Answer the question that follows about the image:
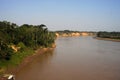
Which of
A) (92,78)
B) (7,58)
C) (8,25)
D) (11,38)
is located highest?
(8,25)

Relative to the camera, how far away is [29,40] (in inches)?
1034

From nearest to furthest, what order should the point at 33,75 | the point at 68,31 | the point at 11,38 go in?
the point at 33,75 < the point at 11,38 < the point at 68,31

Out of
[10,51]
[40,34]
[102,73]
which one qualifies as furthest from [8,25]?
[102,73]

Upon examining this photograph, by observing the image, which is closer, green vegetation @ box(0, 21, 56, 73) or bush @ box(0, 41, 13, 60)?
bush @ box(0, 41, 13, 60)

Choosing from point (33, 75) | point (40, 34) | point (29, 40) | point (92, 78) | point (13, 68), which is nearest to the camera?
point (92, 78)

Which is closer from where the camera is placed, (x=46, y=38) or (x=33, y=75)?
(x=33, y=75)

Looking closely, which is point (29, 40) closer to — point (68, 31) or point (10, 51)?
point (10, 51)

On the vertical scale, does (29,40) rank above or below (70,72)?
above

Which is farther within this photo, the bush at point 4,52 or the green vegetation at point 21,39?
the green vegetation at point 21,39

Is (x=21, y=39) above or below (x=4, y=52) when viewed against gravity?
above

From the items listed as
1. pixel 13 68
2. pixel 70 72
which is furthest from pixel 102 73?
pixel 13 68

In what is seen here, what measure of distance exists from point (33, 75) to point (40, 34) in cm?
1747

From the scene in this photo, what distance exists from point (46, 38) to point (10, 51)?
16.8m

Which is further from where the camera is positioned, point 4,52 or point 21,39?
point 21,39
